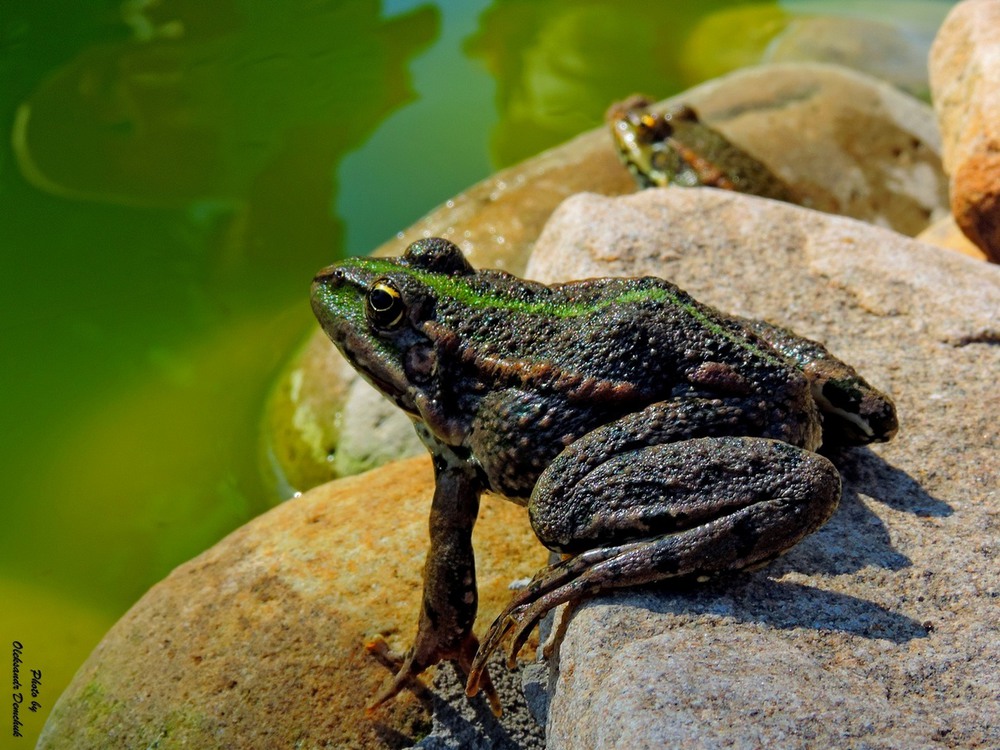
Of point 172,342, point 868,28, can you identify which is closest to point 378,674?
point 172,342

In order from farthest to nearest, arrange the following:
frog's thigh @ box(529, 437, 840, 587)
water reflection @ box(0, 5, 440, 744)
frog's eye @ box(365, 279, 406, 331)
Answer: water reflection @ box(0, 5, 440, 744) < frog's eye @ box(365, 279, 406, 331) < frog's thigh @ box(529, 437, 840, 587)

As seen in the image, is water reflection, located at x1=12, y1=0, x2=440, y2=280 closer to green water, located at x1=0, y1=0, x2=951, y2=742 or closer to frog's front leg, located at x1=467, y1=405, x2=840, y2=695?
green water, located at x1=0, y1=0, x2=951, y2=742

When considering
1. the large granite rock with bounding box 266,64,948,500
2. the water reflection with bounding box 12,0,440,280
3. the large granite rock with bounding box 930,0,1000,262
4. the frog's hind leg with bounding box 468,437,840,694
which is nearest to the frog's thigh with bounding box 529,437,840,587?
the frog's hind leg with bounding box 468,437,840,694

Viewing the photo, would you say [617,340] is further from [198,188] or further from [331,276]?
[198,188]

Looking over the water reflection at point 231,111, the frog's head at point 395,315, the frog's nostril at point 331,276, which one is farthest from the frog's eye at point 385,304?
the water reflection at point 231,111

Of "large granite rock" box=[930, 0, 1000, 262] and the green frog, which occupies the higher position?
"large granite rock" box=[930, 0, 1000, 262]

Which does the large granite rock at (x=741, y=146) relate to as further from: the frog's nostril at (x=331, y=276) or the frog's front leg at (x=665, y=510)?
the frog's front leg at (x=665, y=510)

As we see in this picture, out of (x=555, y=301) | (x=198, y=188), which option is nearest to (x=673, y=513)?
(x=555, y=301)

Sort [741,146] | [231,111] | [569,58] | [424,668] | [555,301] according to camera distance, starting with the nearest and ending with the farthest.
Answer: [555,301]
[424,668]
[741,146]
[231,111]
[569,58]
